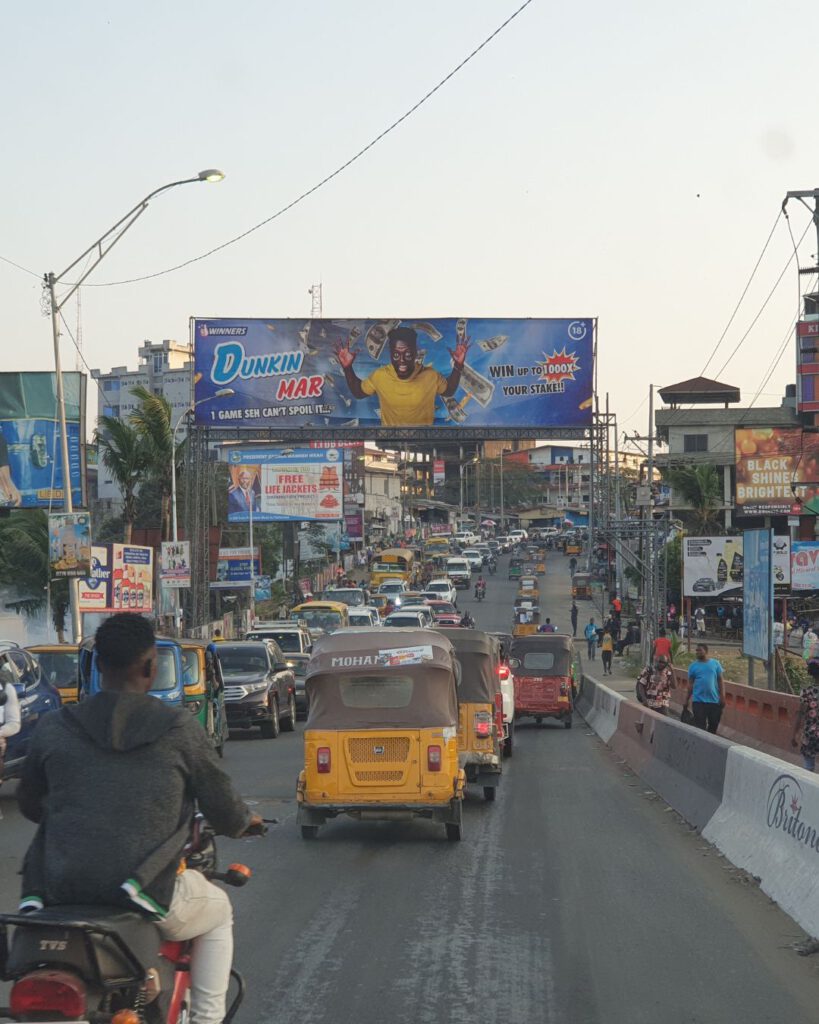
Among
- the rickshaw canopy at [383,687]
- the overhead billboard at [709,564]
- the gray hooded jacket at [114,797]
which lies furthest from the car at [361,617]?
the gray hooded jacket at [114,797]

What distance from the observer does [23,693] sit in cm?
1630

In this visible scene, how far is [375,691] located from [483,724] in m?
3.19

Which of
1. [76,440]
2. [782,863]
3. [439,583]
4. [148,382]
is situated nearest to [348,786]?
[782,863]

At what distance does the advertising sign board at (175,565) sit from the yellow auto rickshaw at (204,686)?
19.7 m

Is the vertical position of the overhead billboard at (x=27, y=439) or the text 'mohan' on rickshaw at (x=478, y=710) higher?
the overhead billboard at (x=27, y=439)

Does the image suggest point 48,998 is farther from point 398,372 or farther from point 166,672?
point 398,372

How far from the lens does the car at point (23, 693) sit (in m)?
15.6

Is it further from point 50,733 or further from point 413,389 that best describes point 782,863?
point 413,389

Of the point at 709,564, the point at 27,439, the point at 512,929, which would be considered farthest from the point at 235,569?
the point at 512,929

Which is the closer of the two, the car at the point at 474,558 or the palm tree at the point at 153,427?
the palm tree at the point at 153,427

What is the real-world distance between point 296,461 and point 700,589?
21.5 meters

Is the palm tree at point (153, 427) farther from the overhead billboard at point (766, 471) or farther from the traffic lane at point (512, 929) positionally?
the traffic lane at point (512, 929)

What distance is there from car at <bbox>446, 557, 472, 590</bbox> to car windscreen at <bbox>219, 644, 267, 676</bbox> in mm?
72330

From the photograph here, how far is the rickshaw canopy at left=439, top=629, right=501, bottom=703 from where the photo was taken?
16766 mm
